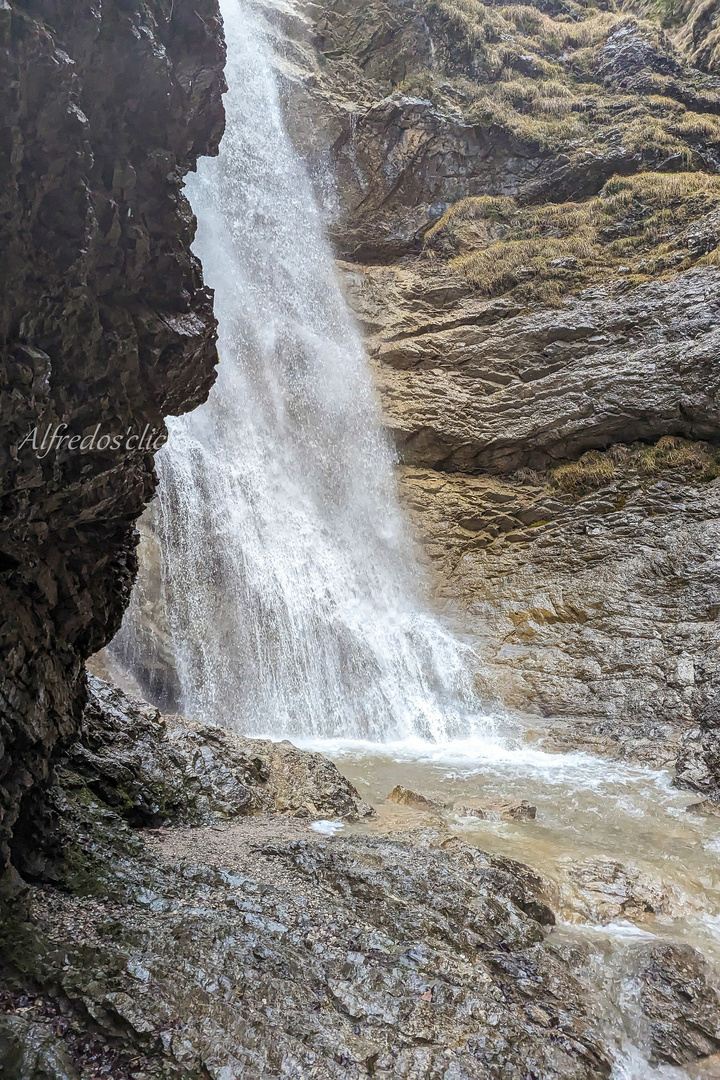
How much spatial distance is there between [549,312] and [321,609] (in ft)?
30.6

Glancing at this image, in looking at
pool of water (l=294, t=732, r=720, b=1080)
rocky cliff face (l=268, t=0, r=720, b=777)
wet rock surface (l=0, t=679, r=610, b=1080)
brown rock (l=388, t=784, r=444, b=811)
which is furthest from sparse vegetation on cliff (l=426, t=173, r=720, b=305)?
wet rock surface (l=0, t=679, r=610, b=1080)

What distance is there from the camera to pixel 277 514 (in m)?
14.1

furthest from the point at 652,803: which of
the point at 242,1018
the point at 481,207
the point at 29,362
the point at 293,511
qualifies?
the point at 481,207

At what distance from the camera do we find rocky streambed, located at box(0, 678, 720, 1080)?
247 cm

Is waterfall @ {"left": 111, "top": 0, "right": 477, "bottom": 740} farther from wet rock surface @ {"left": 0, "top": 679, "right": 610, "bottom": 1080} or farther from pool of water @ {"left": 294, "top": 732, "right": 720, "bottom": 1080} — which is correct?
wet rock surface @ {"left": 0, "top": 679, "right": 610, "bottom": 1080}

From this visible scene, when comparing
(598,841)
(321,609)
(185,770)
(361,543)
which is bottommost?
(598,841)

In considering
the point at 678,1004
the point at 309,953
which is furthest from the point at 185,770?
the point at 678,1004

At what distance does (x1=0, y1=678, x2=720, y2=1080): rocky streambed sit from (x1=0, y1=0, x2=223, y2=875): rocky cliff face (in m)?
0.62

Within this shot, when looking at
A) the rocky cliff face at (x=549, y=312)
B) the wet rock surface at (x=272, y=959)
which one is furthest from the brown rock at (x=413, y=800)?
the rocky cliff face at (x=549, y=312)

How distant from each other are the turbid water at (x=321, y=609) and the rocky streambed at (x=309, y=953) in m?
0.11

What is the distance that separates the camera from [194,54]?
3734mm

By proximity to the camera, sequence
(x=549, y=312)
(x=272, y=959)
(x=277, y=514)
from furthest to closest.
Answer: (x=549, y=312) < (x=277, y=514) < (x=272, y=959)

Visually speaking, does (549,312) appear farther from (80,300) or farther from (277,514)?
(80,300)

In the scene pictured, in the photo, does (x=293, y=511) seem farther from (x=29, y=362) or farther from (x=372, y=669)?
(x=29, y=362)
